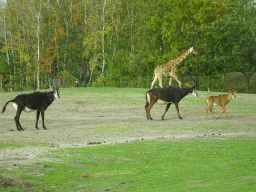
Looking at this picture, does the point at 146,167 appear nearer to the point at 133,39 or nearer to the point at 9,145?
the point at 9,145

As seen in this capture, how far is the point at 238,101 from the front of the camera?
33094 millimetres

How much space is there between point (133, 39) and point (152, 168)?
51.5 meters

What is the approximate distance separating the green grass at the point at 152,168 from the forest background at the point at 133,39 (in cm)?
3478

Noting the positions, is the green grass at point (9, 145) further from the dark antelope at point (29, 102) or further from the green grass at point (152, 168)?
the dark antelope at point (29, 102)

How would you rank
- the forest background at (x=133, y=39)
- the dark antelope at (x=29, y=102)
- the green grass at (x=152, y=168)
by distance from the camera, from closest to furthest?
the green grass at (x=152, y=168), the dark antelope at (x=29, y=102), the forest background at (x=133, y=39)

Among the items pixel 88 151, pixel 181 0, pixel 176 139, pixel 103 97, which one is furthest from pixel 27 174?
pixel 181 0

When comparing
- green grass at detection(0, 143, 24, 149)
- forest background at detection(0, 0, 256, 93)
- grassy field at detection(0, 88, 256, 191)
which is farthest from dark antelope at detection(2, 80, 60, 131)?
forest background at detection(0, 0, 256, 93)

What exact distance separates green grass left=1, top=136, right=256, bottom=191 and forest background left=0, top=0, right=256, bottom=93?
114ft

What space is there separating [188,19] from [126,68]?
10.3 metres

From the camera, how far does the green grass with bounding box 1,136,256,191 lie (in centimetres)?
792

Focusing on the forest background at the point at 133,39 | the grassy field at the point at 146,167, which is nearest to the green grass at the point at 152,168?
the grassy field at the point at 146,167

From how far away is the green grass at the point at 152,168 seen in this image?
7918 millimetres

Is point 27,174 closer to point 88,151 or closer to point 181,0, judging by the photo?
point 88,151

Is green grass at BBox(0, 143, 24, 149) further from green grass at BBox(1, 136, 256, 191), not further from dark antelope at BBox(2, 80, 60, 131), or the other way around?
dark antelope at BBox(2, 80, 60, 131)
